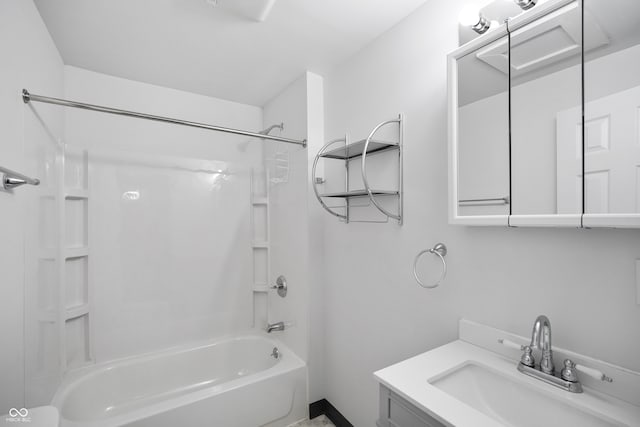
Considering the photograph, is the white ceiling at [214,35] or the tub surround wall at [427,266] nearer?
the tub surround wall at [427,266]

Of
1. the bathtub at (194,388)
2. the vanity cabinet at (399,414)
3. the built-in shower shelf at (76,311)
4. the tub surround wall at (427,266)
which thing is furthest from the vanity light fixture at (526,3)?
the built-in shower shelf at (76,311)

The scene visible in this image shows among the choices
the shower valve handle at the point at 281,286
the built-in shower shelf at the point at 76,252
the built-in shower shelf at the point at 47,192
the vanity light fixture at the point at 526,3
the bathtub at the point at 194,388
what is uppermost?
the vanity light fixture at the point at 526,3

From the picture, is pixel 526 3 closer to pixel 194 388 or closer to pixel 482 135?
pixel 482 135

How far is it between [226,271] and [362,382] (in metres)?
1.36

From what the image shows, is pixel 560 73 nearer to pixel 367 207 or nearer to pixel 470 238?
pixel 470 238

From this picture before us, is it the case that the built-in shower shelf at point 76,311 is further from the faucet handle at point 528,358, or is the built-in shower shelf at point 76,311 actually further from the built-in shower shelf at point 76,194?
the faucet handle at point 528,358

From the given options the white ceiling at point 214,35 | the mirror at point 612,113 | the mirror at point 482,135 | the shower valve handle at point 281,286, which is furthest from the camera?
the shower valve handle at point 281,286

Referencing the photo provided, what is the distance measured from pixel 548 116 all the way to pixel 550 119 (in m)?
0.01

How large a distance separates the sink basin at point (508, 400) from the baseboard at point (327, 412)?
1163 mm

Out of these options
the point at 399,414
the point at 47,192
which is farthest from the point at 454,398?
the point at 47,192

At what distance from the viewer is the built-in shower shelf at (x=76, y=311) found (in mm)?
1923

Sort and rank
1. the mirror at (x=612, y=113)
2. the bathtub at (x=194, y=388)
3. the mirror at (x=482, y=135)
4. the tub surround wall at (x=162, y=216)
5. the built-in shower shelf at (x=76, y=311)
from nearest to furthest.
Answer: the mirror at (x=612, y=113) < the mirror at (x=482, y=135) < the bathtub at (x=194, y=388) < the built-in shower shelf at (x=76, y=311) < the tub surround wall at (x=162, y=216)

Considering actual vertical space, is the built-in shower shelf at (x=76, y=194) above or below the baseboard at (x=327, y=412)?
above

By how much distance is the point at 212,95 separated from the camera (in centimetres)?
252
